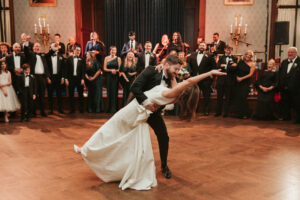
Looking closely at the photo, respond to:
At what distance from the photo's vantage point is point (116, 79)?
7277mm

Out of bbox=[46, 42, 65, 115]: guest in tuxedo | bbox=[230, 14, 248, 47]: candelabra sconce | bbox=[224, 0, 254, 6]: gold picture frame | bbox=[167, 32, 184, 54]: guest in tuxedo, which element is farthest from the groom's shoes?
bbox=[224, 0, 254, 6]: gold picture frame

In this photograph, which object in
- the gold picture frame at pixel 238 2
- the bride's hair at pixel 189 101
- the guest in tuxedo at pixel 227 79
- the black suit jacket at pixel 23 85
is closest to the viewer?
the bride's hair at pixel 189 101

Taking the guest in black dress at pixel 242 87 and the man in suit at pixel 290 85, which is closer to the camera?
the man in suit at pixel 290 85

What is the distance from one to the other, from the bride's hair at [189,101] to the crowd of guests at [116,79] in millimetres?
3203

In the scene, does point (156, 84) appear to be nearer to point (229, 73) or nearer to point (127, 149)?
point (127, 149)

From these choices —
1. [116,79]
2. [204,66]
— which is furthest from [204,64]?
[116,79]

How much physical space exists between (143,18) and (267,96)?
5.85m

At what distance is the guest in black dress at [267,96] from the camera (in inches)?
260

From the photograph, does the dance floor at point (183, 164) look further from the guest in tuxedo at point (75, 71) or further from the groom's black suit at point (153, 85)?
the guest in tuxedo at point (75, 71)

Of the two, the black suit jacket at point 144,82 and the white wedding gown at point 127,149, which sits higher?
the black suit jacket at point 144,82

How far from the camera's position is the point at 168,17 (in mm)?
10711

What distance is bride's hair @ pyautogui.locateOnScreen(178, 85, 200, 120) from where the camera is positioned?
112 inches

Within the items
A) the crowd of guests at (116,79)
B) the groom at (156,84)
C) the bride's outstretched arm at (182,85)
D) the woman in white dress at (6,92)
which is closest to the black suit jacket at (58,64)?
the crowd of guests at (116,79)

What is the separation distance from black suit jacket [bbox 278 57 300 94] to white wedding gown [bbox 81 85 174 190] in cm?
452
